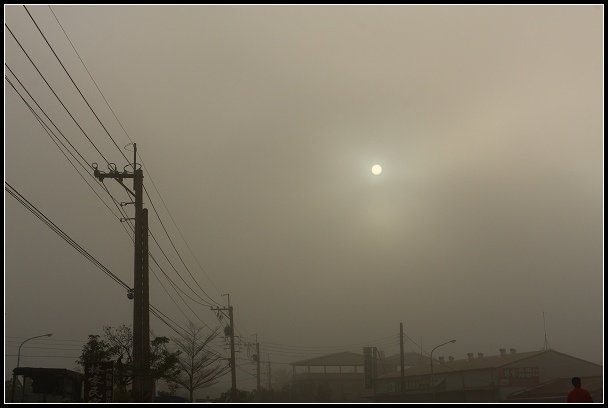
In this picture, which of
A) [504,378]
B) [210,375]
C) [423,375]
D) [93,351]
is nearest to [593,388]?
[504,378]

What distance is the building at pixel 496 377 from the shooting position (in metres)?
65.4

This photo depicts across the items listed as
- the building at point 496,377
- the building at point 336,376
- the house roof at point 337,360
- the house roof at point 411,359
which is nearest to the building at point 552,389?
the building at point 496,377

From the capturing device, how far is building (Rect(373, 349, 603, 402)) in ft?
214

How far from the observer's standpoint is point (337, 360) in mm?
105250

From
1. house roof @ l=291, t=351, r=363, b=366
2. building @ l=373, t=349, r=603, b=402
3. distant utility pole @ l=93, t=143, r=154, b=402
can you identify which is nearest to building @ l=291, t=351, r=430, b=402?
house roof @ l=291, t=351, r=363, b=366

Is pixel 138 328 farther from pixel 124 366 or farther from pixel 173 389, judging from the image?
pixel 173 389

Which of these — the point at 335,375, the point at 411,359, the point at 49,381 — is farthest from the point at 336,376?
the point at 49,381

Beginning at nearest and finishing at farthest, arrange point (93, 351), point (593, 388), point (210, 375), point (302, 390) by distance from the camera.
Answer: point (93, 351) < point (593, 388) < point (210, 375) < point (302, 390)

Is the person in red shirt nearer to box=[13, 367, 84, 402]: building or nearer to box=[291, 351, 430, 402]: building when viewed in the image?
box=[13, 367, 84, 402]: building

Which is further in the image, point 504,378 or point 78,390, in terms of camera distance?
point 504,378

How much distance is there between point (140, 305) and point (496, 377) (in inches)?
1918

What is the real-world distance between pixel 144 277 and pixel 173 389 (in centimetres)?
2772

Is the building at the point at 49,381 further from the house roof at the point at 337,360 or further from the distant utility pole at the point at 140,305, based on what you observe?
the house roof at the point at 337,360

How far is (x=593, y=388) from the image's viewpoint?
5591 centimetres
